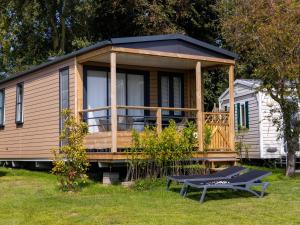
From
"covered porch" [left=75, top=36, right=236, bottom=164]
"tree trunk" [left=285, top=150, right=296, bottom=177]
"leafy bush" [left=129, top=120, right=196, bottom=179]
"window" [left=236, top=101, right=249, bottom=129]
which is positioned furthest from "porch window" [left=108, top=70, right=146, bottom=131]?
Answer: "window" [left=236, top=101, right=249, bottom=129]

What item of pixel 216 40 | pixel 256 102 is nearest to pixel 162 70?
pixel 256 102

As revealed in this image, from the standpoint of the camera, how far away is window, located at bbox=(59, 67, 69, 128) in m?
16.0

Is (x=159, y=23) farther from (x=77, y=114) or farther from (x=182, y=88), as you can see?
(x=77, y=114)

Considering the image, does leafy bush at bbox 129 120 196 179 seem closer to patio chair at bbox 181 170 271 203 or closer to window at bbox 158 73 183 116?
patio chair at bbox 181 170 271 203

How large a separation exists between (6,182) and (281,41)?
29.8 ft

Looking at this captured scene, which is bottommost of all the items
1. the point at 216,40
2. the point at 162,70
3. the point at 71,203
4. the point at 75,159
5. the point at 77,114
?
the point at 71,203

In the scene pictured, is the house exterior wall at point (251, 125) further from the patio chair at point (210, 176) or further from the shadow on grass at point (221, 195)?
the shadow on grass at point (221, 195)

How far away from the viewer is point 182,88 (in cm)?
1817

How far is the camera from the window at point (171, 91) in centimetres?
1779

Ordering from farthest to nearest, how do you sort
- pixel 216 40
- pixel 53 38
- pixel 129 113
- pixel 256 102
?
pixel 53 38
pixel 216 40
pixel 256 102
pixel 129 113

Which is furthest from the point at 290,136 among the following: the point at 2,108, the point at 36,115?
the point at 2,108

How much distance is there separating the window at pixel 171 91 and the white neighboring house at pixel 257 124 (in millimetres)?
3734

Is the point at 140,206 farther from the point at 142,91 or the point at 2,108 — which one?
the point at 2,108

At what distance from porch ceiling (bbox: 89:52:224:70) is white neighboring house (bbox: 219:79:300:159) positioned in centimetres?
436
